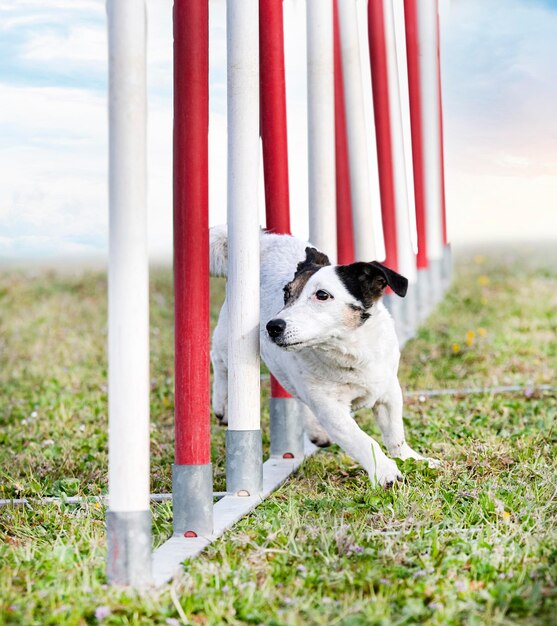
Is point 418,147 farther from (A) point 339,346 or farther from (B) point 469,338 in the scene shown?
(A) point 339,346

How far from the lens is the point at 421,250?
37.0 ft

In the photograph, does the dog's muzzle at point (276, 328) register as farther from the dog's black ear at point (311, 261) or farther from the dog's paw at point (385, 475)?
the dog's paw at point (385, 475)

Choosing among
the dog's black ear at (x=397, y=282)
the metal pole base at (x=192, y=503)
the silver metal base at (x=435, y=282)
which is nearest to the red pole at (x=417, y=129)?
the silver metal base at (x=435, y=282)

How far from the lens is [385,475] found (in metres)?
4.16

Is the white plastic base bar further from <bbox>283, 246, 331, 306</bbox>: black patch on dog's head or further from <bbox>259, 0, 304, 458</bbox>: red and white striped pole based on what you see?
<bbox>283, 246, 331, 306</bbox>: black patch on dog's head

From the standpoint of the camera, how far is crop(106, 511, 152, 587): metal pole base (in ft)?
9.88

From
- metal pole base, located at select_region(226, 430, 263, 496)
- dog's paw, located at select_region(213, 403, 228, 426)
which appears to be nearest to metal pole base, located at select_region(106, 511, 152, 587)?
metal pole base, located at select_region(226, 430, 263, 496)

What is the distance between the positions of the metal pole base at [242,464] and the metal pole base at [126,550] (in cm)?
122

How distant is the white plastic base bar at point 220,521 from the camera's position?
3206 mm

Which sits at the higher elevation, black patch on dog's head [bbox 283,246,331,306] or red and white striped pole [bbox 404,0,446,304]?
red and white striped pole [bbox 404,0,446,304]

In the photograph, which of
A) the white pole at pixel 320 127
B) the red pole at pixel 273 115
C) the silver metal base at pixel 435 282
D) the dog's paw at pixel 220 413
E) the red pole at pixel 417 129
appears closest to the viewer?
the red pole at pixel 273 115

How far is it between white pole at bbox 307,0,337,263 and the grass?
124 centimetres

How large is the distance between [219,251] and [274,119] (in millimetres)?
746

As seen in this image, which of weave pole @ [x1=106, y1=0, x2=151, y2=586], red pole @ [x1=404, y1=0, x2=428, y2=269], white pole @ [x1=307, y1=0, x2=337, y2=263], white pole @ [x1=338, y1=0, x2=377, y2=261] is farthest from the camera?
red pole @ [x1=404, y1=0, x2=428, y2=269]
